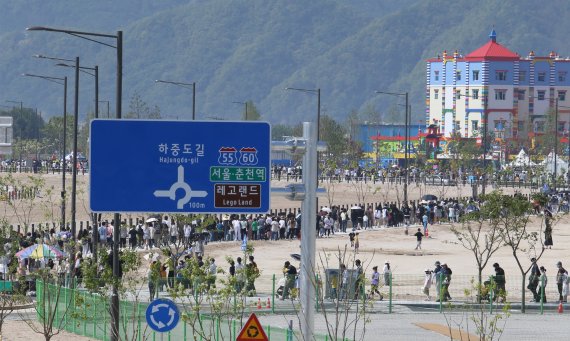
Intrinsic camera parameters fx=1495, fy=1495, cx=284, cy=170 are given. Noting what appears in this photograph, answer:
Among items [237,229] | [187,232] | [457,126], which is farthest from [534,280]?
[457,126]

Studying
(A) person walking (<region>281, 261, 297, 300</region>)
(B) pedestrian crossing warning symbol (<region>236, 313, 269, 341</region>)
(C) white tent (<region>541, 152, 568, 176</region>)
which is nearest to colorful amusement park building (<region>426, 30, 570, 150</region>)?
(C) white tent (<region>541, 152, 568, 176</region>)

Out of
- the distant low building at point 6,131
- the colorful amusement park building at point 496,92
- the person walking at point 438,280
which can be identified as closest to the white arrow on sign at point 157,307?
the person walking at point 438,280

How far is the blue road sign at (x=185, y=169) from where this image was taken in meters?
18.1

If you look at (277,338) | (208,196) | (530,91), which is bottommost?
(277,338)

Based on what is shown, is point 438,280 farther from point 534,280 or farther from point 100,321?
point 100,321

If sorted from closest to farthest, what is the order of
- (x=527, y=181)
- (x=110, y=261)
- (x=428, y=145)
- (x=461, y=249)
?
(x=110, y=261)
(x=461, y=249)
(x=527, y=181)
(x=428, y=145)

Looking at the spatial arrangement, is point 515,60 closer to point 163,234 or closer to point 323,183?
point 323,183

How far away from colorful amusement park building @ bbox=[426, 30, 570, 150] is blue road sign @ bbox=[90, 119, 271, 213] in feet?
417

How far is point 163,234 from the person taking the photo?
52844 millimetres

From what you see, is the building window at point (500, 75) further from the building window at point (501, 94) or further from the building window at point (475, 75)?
the building window at point (475, 75)

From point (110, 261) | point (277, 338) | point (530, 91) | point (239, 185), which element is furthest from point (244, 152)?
point (530, 91)

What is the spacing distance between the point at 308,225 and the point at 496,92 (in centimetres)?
13331

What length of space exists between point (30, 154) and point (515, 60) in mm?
54362

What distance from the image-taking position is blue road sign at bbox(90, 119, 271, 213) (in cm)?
1806
